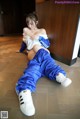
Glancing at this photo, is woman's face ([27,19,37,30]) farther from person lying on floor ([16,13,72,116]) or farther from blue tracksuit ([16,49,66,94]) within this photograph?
blue tracksuit ([16,49,66,94])

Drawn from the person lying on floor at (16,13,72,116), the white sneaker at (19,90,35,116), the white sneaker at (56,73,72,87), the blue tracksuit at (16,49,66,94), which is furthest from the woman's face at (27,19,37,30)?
the white sneaker at (19,90,35,116)

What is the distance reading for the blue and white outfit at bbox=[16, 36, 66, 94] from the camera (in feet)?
3.43

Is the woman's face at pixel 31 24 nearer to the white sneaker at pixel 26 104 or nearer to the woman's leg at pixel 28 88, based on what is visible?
the woman's leg at pixel 28 88

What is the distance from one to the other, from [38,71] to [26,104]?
0.42m

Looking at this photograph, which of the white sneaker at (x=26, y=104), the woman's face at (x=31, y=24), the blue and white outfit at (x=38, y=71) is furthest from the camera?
the woman's face at (x=31, y=24)

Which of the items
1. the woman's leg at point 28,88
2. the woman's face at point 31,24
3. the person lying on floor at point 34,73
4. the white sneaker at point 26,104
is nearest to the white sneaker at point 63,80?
the person lying on floor at point 34,73

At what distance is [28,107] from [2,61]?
1.09m

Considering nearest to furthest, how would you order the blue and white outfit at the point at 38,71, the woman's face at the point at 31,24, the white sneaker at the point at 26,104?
the white sneaker at the point at 26,104 < the blue and white outfit at the point at 38,71 < the woman's face at the point at 31,24

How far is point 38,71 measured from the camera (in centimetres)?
125

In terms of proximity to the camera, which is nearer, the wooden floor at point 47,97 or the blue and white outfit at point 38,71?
the wooden floor at point 47,97

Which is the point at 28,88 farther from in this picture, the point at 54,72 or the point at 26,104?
the point at 54,72

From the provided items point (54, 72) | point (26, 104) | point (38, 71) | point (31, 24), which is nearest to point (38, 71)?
point (38, 71)

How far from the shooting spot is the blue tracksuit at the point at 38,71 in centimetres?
104

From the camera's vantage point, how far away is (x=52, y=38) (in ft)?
5.82
